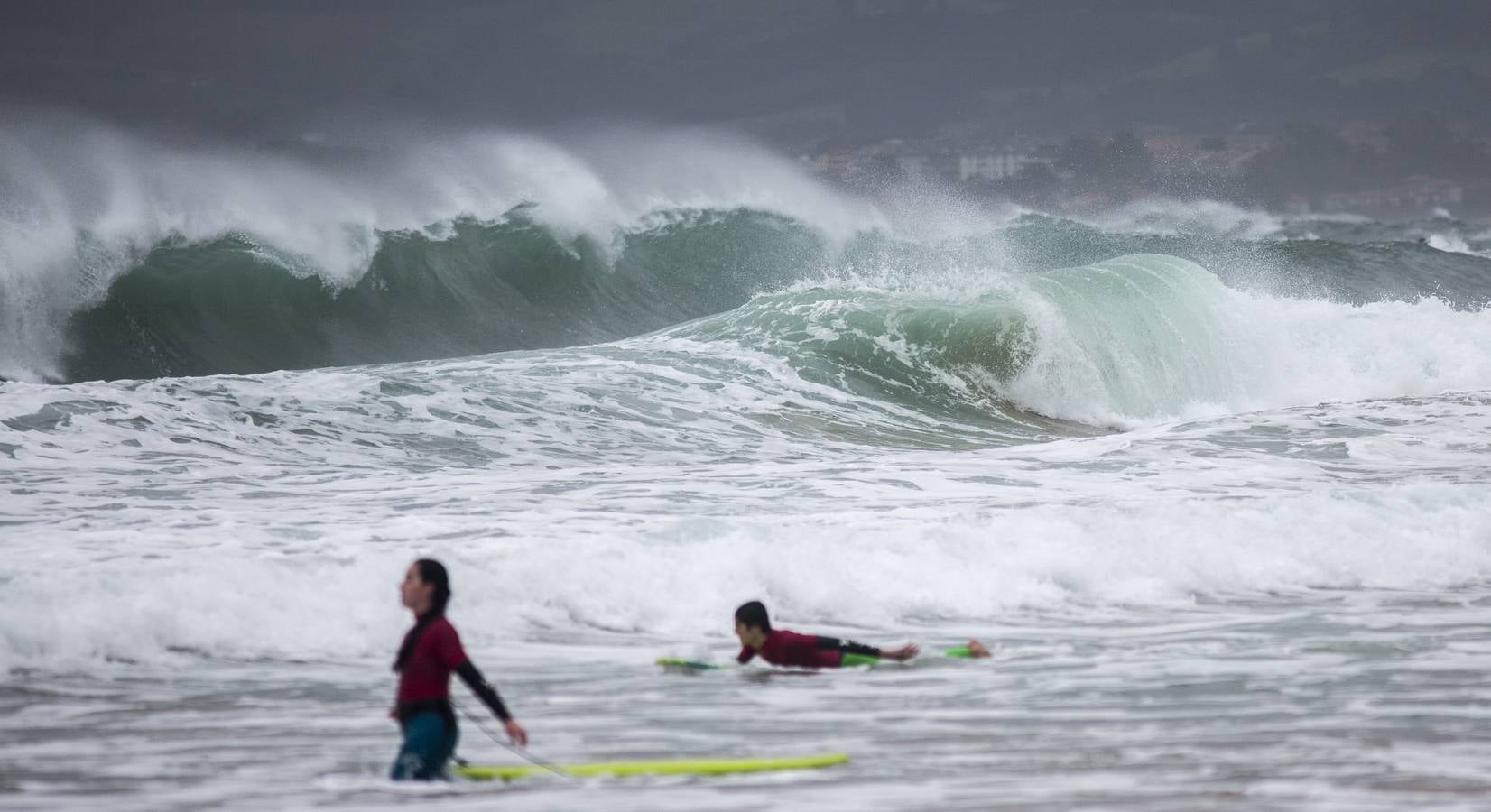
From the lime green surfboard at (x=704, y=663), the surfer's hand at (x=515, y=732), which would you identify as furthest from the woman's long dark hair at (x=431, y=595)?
the lime green surfboard at (x=704, y=663)

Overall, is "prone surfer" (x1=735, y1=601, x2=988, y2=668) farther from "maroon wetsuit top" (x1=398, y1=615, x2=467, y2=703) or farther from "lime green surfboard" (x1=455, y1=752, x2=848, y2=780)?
"maroon wetsuit top" (x1=398, y1=615, x2=467, y2=703)

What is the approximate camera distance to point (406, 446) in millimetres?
13516

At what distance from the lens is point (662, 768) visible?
5.06 metres

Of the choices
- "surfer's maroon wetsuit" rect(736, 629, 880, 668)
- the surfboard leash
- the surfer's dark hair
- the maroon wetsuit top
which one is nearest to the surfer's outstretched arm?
"surfer's maroon wetsuit" rect(736, 629, 880, 668)

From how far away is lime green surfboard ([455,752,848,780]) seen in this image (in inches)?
197

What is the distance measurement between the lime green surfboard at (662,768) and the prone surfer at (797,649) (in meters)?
1.84

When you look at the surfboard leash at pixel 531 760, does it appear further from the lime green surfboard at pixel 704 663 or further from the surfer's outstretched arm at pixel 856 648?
the surfer's outstretched arm at pixel 856 648

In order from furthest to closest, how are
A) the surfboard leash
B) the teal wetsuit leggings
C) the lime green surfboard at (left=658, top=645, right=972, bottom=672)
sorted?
the lime green surfboard at (left=658, top=645, right=972, bottom=672)
the surfboard leash
the teal wetsuit leggings

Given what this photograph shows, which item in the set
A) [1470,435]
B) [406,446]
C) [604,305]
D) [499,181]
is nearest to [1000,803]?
[406,446]

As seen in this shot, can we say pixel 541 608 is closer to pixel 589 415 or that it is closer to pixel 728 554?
pixel 728 554

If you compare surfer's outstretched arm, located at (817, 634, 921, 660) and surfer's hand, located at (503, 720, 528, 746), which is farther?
surfer's outstretched arm, located at (817, 634, 921, 660)

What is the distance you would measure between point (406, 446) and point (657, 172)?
1952 centimetres

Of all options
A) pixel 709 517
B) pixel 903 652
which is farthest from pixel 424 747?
pixel 709 517

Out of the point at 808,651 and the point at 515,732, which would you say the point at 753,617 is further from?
the point at 515,732
